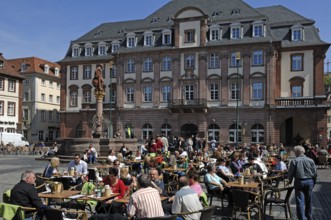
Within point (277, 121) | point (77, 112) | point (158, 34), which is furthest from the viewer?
point (77, 112)

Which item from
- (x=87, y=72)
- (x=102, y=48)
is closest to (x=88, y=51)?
(x=102, y=48)

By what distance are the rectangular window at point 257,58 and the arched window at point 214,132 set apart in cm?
841

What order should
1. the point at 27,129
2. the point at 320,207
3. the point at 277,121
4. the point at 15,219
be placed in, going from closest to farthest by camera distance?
the point at 15,219 → the point at 320,207 → the point at 277,121 → the point at 27,129

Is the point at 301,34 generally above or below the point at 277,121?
above

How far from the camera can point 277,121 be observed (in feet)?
144

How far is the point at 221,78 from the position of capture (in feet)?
153

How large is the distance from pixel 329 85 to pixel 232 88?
243 feet

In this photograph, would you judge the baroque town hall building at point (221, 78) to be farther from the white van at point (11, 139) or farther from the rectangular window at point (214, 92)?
the white van at point (11, 139)

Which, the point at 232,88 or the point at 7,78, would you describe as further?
the point at 7,78

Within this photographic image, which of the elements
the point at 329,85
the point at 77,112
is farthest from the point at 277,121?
the point at 329,85

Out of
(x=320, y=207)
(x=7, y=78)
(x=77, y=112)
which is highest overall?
(x=7, y=78)

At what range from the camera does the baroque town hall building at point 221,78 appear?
4444 cm

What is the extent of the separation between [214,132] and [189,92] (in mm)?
5599

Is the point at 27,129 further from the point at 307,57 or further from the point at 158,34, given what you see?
the point at 307,57
